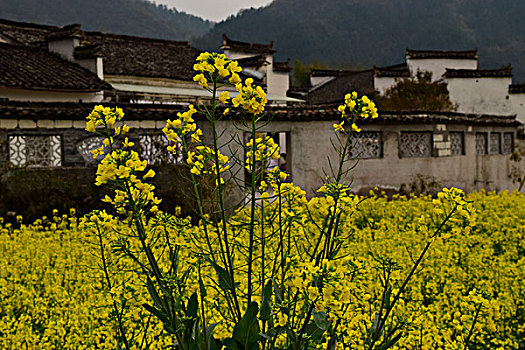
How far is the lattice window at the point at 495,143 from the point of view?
40.7 ft

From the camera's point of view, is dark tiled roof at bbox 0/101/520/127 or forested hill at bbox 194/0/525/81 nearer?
dark tiled roof at bbox 0/101/520/127

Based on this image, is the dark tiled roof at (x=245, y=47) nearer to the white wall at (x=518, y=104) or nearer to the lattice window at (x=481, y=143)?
the white wall at (x=518, y=104)

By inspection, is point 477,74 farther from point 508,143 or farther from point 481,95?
point 508,143

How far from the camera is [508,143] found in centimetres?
1292

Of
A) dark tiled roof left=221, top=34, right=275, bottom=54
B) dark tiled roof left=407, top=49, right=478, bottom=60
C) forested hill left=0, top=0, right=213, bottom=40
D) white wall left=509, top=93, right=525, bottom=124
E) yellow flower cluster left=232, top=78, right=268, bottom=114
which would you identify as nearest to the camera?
yellow flower cluster left=232, top=78, right=268, bottom=114

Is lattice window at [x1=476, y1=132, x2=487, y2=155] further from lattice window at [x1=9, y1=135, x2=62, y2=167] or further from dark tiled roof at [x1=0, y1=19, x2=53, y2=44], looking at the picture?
dark tiled roof at [x1=0, y1=19, x2=53, y2=44]

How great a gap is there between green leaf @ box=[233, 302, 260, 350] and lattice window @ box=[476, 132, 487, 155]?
1105 centimetres

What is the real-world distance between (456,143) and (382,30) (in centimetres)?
5393

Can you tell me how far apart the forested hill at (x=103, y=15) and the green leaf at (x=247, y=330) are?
196ft

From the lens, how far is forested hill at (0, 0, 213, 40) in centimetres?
5894

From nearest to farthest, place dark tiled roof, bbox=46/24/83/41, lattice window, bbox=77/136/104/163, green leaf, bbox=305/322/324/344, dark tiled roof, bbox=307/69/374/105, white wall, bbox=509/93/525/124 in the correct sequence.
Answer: green leaf, bbox=305/322/324/344 → lattice window, bbox=77/136/104/163 → dark tiled roof, bbox=46/24/83/41 → white wall, bbox=509/93/525/124 → dark tiled roof, bbox=307/69/374/105

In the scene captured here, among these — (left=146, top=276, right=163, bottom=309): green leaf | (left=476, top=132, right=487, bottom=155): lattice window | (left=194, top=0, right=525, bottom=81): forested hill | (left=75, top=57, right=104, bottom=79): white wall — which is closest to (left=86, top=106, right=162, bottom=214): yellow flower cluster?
(left=146, top=276, right=163, bottom=309): green leaf

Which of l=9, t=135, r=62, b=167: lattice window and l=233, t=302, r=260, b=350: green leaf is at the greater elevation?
l=9, t=135, r=62, b=167: lattice window

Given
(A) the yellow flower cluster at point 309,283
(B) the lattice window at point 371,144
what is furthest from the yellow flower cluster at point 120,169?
(B) the lattice window at point 371,144
